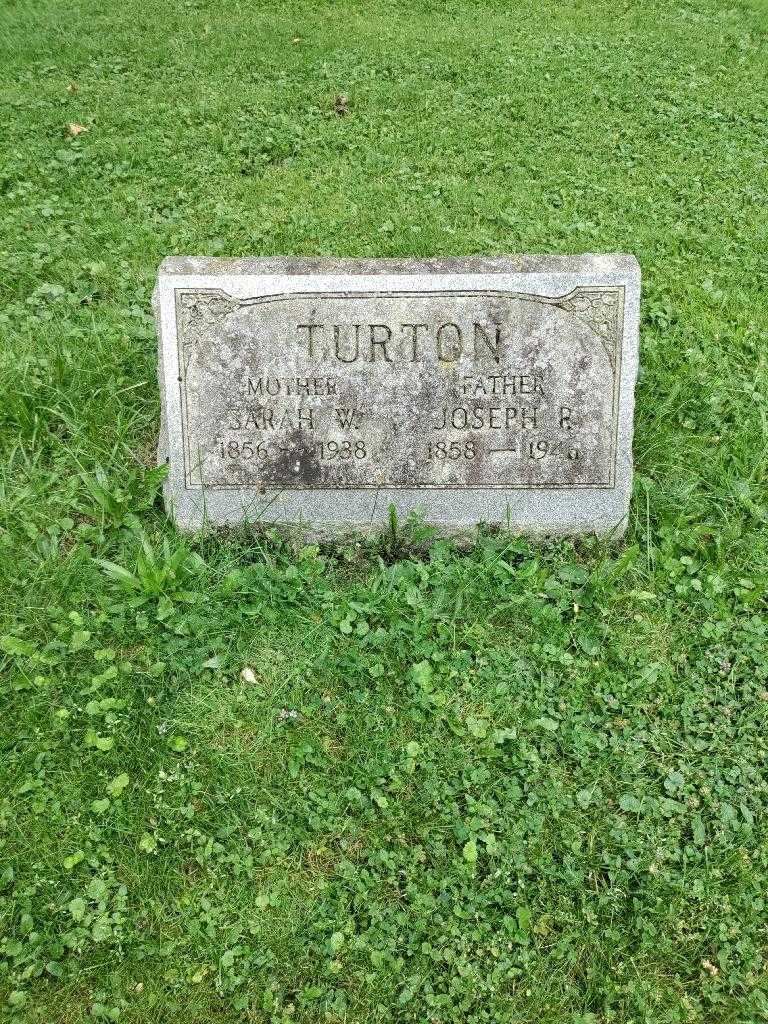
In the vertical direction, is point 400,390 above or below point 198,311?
below

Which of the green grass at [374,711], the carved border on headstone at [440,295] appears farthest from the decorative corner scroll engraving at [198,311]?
the green grass at [374,711]

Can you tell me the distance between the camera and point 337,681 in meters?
3.52

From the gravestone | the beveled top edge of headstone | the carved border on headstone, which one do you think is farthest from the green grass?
the beveled top edge of headstone

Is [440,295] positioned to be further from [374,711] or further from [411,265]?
[374,711]

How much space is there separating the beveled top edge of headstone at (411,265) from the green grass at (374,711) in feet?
3.44

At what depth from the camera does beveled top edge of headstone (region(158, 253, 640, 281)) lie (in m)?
3.76

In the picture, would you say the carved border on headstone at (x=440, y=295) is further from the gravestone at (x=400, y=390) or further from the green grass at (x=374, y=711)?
the green grass at (x=374, y=711)

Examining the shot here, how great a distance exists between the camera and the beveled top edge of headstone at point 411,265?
3758 mm

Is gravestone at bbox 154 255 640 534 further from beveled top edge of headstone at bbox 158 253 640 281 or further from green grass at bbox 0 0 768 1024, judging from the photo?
green grass at bbox 0 0 768 1024

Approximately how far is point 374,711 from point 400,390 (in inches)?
55.2

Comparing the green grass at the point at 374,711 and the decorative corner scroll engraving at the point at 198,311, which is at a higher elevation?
the decorative corner scroll engraving at the point at 198,311

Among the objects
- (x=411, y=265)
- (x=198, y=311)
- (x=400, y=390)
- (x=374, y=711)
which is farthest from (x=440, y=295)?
(x=374, y=711)

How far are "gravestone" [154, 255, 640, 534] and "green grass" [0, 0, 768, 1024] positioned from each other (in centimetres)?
21

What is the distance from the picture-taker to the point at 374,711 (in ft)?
11.1
